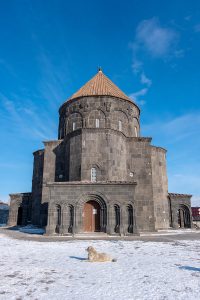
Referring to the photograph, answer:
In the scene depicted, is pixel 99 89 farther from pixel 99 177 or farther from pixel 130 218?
pixel 130 218

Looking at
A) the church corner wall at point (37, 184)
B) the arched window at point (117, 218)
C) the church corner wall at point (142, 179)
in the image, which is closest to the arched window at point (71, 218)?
the arched window at point (117, 218)

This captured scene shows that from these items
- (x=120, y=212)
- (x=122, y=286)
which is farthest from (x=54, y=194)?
(x=122, y=286)

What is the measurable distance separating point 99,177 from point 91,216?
345 centimetres

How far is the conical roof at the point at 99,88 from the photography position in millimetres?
25344

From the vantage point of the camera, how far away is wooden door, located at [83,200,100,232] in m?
18.5

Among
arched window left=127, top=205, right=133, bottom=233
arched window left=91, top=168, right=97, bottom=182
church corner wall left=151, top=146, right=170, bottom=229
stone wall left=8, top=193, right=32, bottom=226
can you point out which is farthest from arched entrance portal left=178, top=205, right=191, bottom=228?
stone wall left=8, top=193, right=32, bottom=226

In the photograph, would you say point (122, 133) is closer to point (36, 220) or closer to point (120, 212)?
point (120, 212)

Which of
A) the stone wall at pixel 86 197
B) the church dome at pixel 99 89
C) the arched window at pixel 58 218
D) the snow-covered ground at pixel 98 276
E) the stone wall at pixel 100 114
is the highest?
the church dome at pixel 99 89

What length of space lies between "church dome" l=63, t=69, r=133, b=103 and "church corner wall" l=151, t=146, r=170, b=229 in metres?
6.84

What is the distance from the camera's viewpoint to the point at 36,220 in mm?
24812

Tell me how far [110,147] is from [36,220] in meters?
10.7

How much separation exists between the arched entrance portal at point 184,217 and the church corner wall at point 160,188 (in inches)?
82.0

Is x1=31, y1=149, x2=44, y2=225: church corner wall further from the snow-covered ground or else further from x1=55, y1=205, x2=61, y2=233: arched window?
the snow-covered ground

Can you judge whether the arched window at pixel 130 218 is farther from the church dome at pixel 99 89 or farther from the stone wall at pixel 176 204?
the church dome at pixel 99 89
